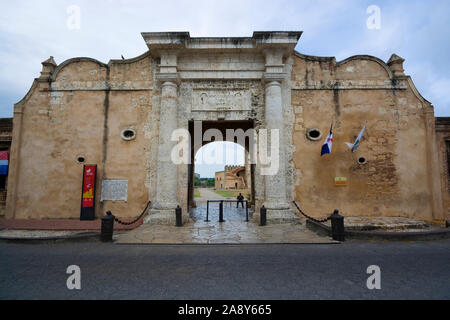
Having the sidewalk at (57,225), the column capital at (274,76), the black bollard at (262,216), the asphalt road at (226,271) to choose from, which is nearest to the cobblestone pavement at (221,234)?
the black bollard at (262,216)

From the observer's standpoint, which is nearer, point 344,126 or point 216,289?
point 216,289

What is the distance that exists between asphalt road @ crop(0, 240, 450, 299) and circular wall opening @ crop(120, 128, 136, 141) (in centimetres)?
439

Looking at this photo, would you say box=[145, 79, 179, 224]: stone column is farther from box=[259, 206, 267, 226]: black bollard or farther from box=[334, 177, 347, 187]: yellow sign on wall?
box=[334, 177, 347, 187]: yellow sign on wall

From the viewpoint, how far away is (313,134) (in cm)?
895

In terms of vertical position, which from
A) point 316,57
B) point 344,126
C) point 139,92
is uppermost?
point 316,57

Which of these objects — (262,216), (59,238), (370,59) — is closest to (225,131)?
(262,216)

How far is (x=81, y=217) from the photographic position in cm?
841

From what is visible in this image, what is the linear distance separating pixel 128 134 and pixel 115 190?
2.11m

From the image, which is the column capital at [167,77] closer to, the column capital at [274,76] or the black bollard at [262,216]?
the column capital at [274,76]

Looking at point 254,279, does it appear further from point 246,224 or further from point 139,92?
point 139,92

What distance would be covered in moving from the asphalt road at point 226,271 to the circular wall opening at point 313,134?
169 inches

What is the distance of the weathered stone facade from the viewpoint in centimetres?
854
